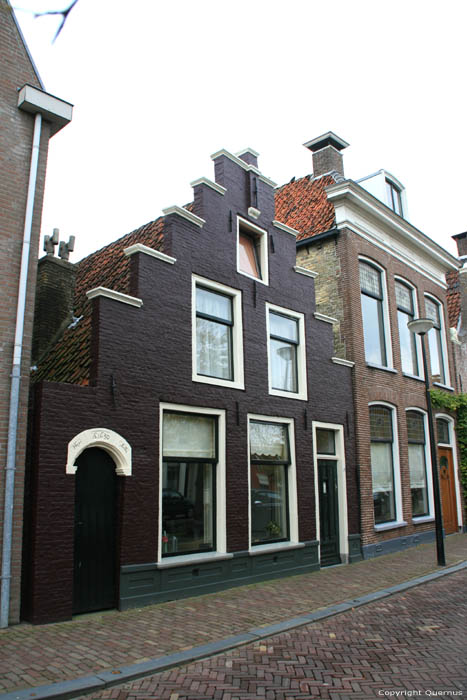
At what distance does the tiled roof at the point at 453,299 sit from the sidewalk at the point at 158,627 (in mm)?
13189

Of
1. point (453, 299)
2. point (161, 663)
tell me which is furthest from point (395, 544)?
point (453, 299)

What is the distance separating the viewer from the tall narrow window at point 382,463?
14.8 metres

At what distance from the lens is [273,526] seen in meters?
11.4

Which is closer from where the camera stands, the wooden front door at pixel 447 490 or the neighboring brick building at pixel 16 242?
the neighboring brick building at pixel 16 242

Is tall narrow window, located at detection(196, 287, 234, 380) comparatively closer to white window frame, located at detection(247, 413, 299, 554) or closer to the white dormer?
white window frame, located at detection(247, 413, 299, 554)

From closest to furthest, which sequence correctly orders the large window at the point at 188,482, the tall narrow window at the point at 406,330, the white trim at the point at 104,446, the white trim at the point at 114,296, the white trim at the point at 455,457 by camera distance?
the white trim at the point at 104,446 → the white trim at the point at 114,296 → the large window at the point at 188,482 → the tall narrow window at the point at 406,330 → the white trim at the point at 455,457

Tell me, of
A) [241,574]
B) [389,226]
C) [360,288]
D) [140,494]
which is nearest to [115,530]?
[140,494]

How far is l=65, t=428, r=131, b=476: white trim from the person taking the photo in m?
7.83

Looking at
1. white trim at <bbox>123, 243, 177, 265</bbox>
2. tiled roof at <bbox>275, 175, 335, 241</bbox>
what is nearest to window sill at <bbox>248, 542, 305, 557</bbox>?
white trim at <bbox>123, 243, 177, 265</bbox>

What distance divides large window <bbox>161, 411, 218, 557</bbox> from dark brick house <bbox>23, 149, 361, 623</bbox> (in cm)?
3

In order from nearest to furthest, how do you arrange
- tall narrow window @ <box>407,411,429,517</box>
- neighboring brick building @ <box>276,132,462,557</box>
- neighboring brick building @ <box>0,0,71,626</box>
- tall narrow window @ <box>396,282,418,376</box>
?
1. neighboring brick building @ <box>0,0,71,626</box>
2. neighboring brick building @ <box>276,132,462,557</box>
3. tall narrow window @ <box>407,411,429,517</box>
4. tall narrow window @ <box>396,282,418,376</box>

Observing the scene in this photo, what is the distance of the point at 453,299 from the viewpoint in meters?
22.7

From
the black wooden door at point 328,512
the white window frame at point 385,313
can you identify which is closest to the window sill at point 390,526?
the black wooden door at point 328,512

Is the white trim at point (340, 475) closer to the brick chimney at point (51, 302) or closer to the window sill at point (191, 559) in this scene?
the window sill at point (191, 559)
